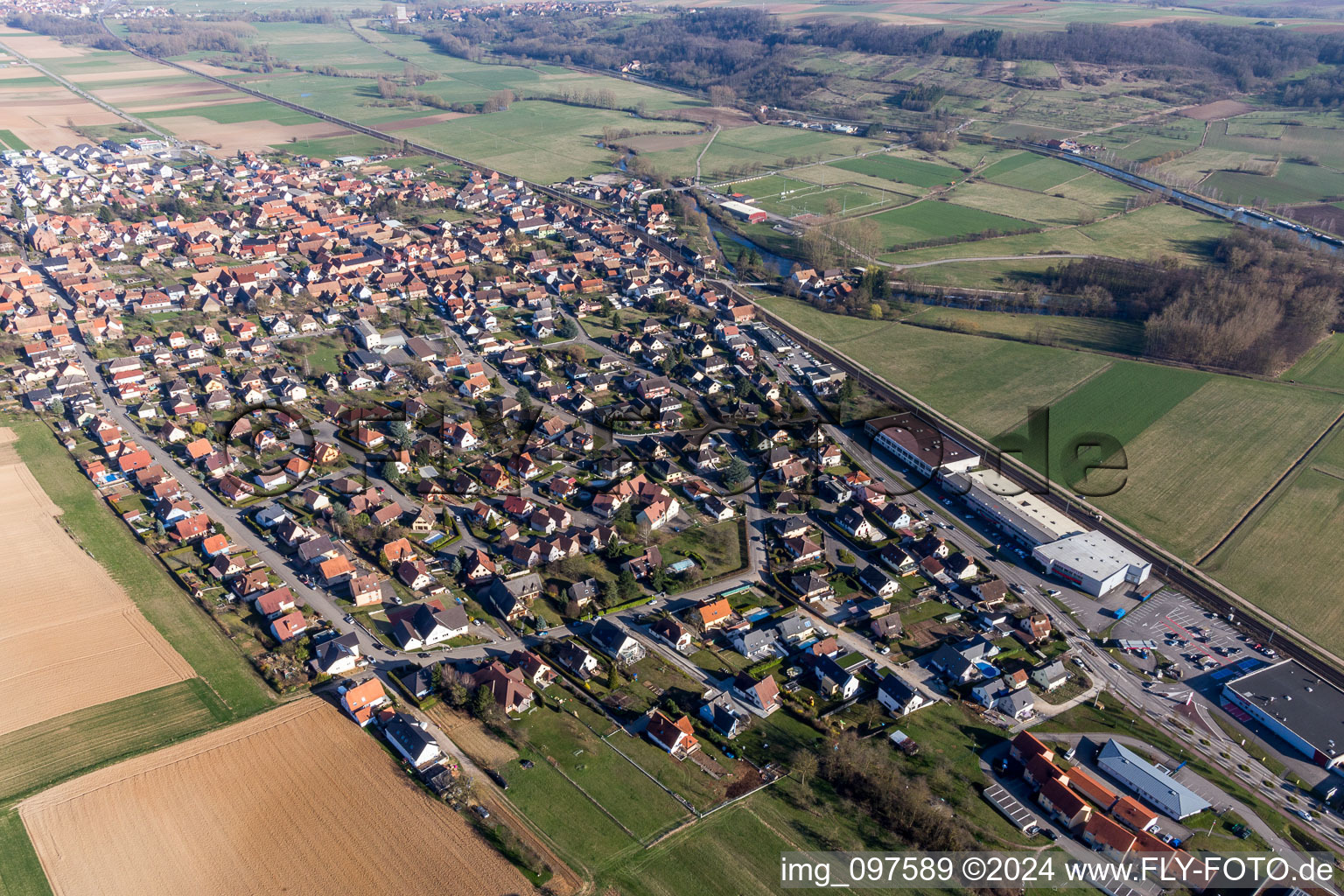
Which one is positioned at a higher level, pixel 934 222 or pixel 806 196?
pixel 806 196

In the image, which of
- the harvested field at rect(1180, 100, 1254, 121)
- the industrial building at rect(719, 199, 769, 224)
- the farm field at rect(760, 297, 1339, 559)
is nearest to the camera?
the farm field at rect(760, 297, 1339, 559)

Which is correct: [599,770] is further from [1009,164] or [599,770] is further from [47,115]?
[47,115]

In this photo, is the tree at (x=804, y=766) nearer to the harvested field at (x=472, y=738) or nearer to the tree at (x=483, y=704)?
the harvested field at (x=472, y=738)

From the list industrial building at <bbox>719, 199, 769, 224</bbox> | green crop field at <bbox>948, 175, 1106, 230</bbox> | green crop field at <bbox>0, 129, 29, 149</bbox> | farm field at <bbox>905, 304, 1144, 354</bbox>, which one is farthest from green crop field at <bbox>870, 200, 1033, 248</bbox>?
green crop field at <bbox>0, 129, 29, 149</bbox>

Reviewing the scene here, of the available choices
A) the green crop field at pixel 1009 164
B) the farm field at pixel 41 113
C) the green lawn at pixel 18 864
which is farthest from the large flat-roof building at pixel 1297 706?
the farm field at pixel 41 113

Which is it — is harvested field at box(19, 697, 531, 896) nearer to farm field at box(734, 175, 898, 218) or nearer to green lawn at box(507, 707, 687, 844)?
green lawn at box(507, 707, 687, 844)

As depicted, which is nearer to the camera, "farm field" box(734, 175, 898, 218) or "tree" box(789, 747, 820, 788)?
"tree" box(789, 747, 820, 788)

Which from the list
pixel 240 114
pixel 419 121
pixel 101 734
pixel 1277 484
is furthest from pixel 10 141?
pixel 1277 484
